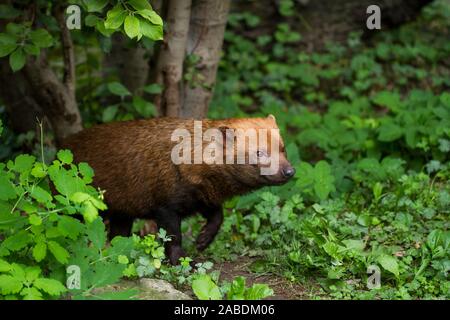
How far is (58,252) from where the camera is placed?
469 cm

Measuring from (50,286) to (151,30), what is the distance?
1787 millimetres

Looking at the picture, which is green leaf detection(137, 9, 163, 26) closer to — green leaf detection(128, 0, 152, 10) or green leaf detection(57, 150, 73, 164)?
green leaf detection(128, 0, 152, 10)

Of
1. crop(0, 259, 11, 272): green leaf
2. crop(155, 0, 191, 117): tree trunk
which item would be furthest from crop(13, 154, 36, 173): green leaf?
crop(155, 0, 191, 117): tree trunk

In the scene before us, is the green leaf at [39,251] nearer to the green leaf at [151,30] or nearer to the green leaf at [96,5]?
the green leaf at [151,30]

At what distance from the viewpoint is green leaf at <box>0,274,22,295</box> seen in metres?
4.54

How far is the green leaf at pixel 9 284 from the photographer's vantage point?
454 centimetres

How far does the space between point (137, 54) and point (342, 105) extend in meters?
3.09

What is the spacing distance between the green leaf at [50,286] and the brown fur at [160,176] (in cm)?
159

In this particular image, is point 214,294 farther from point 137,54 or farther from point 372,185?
point 137,54

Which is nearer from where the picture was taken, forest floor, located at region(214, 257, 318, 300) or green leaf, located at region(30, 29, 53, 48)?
forest floor, located at region(214, 257, 318, 300)

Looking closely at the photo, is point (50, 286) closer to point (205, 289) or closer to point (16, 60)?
point (205, 289)

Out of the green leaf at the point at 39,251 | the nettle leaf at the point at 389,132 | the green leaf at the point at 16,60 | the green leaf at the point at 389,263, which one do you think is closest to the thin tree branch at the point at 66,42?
the green leaf at the point at 16,60

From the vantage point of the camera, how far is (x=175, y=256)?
6.06 m

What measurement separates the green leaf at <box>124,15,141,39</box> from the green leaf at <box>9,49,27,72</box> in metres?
1.44
